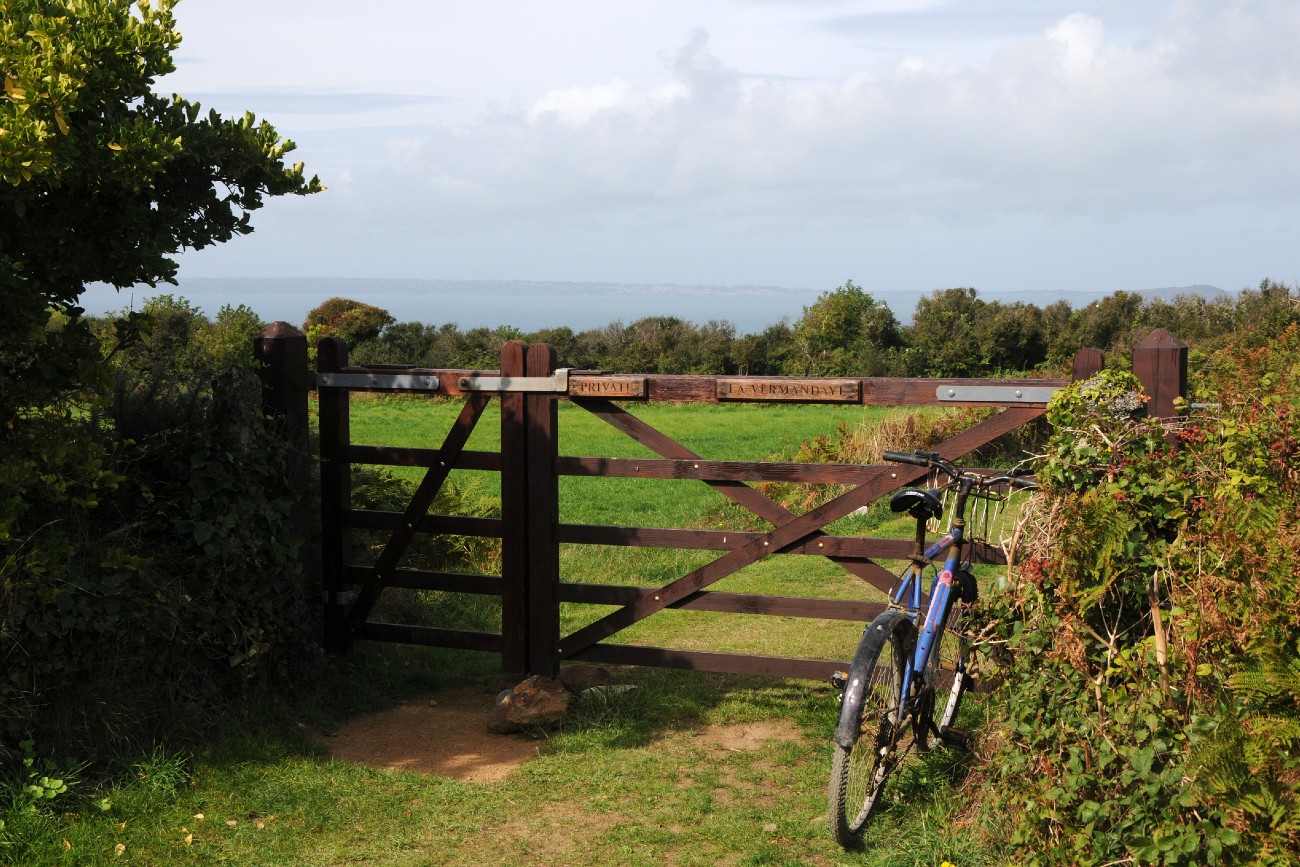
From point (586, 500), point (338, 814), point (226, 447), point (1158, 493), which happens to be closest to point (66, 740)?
point (338, 814)

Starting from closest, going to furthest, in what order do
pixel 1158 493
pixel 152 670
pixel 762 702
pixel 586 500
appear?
pixel 1158 493, pixel 152 670, pixel 762 702, pixel 586 500

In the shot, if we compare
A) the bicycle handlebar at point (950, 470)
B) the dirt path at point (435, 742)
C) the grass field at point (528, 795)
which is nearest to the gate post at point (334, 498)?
the grass field at point (528, 795)

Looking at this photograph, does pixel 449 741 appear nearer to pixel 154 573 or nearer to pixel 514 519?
pixel 514 519

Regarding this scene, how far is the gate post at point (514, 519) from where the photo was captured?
23.1ft

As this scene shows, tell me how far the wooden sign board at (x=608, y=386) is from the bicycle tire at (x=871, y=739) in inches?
92.0

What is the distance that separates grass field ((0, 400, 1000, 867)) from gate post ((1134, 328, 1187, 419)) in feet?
6.48

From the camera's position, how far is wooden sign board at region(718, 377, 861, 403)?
21.2ft

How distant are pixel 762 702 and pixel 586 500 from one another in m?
8.83

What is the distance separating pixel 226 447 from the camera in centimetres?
663

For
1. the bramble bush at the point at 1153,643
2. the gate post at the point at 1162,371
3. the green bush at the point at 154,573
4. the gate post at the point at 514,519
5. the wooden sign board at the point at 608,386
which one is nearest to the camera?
the bramble bush at the point at 1153,643

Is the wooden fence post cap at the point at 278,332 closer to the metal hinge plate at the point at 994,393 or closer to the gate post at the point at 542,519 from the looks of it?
the gate post at the point at 542,519

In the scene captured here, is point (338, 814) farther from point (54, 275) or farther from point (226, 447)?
point (54, 275)

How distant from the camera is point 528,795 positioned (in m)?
5.77

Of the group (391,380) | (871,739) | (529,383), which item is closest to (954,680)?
(871,739)
